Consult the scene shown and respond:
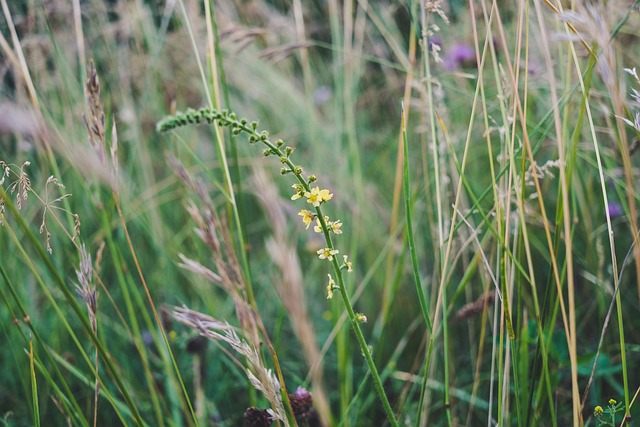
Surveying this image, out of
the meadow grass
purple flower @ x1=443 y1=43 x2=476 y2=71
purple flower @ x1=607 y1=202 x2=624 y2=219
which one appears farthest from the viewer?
purple flower @ x1=443 y1=43 x2=476 y2=71

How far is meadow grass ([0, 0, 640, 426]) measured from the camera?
698 mm

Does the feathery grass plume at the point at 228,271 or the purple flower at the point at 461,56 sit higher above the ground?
the purple flower at the point at 461,56

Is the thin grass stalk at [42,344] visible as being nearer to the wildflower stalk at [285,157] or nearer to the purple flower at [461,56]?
the wildflower stalk at [285,157]

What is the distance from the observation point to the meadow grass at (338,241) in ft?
2.29

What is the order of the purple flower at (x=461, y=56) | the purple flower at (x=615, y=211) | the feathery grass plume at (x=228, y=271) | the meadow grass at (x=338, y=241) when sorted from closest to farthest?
the feathery grass plume at (x=228, y=271)
the meadow grass at (x=338, y=241)
the purple flower at (x=615, y=211)
the purple flower at (x=461, y=56)

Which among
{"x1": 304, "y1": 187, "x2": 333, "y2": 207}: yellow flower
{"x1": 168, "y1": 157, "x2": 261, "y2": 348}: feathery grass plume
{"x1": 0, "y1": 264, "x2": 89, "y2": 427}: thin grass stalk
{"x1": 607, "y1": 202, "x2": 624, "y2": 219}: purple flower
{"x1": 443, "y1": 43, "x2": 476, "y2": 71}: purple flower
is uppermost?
{"x1": 443, "y1": 43, "x2": 476, "y2": 71}: purple flower

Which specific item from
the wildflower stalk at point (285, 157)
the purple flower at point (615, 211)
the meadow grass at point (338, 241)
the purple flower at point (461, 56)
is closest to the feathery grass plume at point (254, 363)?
the meadow grass at point (338, 241)

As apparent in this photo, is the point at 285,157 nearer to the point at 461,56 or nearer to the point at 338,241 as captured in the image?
the point at 338,241

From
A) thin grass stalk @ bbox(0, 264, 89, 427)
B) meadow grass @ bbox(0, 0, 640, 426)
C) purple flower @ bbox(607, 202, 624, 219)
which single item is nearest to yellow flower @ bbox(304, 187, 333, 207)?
meadow grass @ bbox(0, 0, 640, 426)

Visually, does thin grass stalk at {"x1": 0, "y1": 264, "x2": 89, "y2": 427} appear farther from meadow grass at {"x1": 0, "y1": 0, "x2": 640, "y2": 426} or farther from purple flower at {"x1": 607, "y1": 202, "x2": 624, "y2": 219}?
purple flower at {"x1": 607, "y1": 202, "x2": 624, "y2": 219}

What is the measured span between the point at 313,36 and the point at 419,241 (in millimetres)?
1769

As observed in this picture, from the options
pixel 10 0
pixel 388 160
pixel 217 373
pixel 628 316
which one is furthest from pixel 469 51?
pixel 10 0

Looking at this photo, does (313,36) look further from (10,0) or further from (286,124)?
(10,0)

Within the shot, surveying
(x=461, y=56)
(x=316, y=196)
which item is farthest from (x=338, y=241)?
(x=461, y=56)
